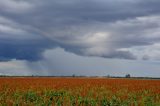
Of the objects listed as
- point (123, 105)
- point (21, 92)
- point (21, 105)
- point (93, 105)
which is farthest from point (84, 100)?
point (21, 92)

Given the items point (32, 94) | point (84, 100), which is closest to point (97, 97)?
point (84, 100)

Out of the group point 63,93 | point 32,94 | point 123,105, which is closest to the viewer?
point 123,105

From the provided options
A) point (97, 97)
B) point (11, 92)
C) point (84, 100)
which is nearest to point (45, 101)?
point (84, 100)

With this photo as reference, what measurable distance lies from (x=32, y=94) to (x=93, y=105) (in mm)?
5571

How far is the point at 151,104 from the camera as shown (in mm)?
17859

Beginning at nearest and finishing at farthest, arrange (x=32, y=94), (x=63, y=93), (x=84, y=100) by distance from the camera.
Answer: (x=84, y=100) < (x=32, y=94) < (x=63, y=93)

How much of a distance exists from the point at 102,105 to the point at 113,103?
0.67 m

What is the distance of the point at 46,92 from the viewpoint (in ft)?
78.2

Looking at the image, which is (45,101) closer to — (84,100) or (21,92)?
(84,100)

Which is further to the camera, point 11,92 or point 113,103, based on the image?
point 11,92

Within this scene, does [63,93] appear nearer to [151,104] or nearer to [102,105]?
[102,105]

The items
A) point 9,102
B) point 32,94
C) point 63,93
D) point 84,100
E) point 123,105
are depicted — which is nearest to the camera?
point 9,102

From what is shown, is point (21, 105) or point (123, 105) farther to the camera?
point (123, 105)

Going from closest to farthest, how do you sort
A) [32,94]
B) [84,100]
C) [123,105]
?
[123,105] → [84,100] → [32,94]
